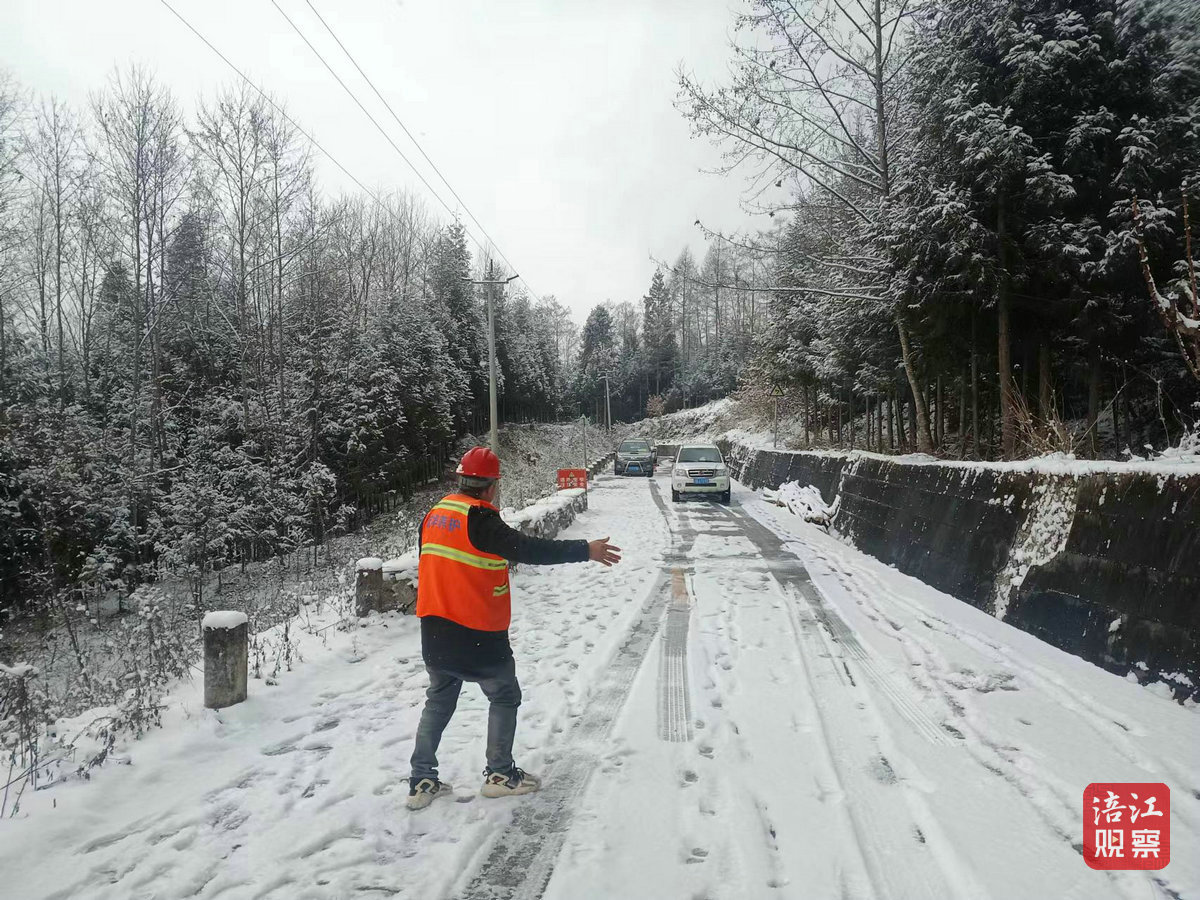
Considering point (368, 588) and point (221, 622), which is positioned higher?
point (221, 622)

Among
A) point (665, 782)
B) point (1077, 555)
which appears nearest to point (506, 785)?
point (665, 782)

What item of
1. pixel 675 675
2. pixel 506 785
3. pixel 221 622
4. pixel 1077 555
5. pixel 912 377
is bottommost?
pixel 675 675

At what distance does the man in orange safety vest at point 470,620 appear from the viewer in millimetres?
3363

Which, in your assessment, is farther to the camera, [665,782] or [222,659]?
[222,659]

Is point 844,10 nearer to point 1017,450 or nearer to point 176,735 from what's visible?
point 1017,450

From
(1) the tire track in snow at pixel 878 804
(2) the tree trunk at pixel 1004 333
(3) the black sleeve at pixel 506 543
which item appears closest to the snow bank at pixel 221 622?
(3) the black sleeve at pixel 506 543

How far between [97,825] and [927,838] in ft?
13.7

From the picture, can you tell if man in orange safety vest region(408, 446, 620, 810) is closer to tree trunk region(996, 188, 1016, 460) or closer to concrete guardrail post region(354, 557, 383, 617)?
concrete guardrail post region(354, 557, 383, 617)

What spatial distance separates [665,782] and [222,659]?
3.39 m

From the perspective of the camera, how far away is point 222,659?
466 centimetres

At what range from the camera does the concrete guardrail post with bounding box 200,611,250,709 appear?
4605 millimetres

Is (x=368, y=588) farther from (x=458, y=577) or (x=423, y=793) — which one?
(x=458, y=577)
